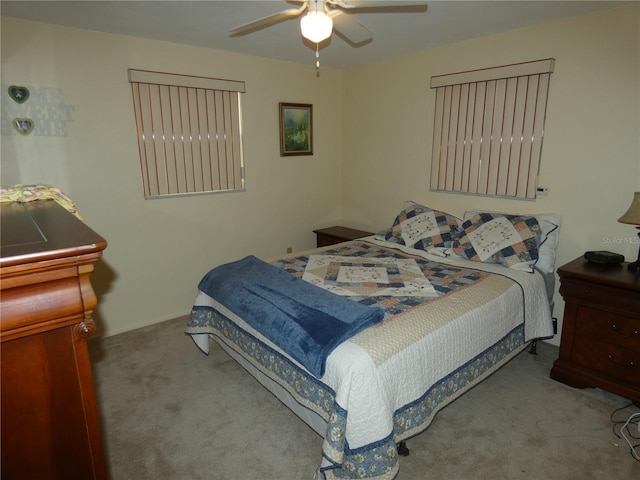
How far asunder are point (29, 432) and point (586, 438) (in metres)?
2.53

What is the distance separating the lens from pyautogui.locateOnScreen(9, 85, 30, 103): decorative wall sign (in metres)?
2.69

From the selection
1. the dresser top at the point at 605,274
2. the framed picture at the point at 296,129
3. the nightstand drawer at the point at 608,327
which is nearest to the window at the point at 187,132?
the framed picture at the point at 296,129

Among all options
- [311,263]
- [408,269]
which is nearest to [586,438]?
[408,269]

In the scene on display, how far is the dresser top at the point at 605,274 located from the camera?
2.28 m

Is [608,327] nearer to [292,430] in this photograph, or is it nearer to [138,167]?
[292,430]

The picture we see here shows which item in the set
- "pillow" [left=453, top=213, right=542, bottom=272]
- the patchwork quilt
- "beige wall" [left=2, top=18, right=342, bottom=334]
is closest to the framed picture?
"beige wall" [left=2, top=18, right=342, bottom=334]

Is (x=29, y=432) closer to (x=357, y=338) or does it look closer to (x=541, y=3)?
(x=357, y=338)

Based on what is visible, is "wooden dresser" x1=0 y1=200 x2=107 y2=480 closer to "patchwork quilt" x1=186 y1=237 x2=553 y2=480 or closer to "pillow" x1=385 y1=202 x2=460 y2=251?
"patchwork quilt" x1=186 y1=237 x2=553 y2=480

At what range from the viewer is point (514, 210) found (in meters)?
3.25

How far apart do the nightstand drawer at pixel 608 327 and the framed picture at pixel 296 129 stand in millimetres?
2995

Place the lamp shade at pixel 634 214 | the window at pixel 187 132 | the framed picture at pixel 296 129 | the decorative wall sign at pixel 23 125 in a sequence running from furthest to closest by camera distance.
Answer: the framed picture at pixel 296 129 < the window at pixel 187 132 < the decorative wall sign at pixel 23 125 < the lamp shade at pixel 634 214

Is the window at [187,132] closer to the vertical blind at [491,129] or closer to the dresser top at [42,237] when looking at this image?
the vertical blind at [491,129]

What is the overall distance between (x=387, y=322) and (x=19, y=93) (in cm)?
293

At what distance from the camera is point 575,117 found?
2.83 m
